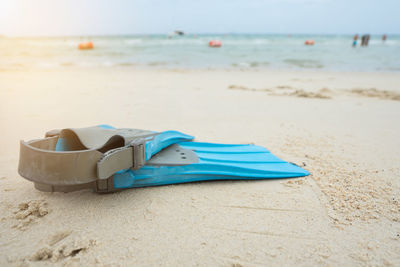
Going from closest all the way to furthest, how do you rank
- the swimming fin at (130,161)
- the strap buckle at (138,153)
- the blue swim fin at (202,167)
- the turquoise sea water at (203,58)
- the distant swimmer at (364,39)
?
the swimming fin at (130,161) → the strap buckle at (138,153) → the blue swim fin at (202,167) → the turquoise sea water at (203,58) → the distant swimmer at (364,39)

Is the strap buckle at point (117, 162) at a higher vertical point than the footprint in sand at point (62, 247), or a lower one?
higher

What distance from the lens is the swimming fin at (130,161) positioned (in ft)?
4.11

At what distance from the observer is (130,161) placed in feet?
4.67

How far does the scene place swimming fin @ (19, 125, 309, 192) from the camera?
1254mm

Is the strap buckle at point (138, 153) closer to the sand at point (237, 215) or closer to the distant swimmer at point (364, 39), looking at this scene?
the sand at point (237, 215)

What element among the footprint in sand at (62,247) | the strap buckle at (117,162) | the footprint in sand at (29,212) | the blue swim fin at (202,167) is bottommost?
the footprint in sand at (62,247)

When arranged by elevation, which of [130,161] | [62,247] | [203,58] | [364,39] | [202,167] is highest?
[364,39]

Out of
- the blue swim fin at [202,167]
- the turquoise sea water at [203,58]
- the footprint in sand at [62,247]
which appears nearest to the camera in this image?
the footprint in sand at [62,247]

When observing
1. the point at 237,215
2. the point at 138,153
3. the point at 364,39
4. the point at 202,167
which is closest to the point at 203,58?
the point at 202,167

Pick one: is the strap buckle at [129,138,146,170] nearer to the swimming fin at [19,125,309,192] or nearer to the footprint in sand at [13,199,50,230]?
the swimming fin at [19,125,309,192]

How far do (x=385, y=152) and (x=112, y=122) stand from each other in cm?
281

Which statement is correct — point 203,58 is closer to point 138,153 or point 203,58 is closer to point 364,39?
point 138,153

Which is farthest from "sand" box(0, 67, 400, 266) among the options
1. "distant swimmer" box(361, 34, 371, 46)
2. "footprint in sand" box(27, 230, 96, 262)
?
"distant swimmer" box(361, 34, 371, 46)

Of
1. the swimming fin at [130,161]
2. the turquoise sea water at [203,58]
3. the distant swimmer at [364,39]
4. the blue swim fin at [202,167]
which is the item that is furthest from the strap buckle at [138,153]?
the distant swimmer at [364,39]
